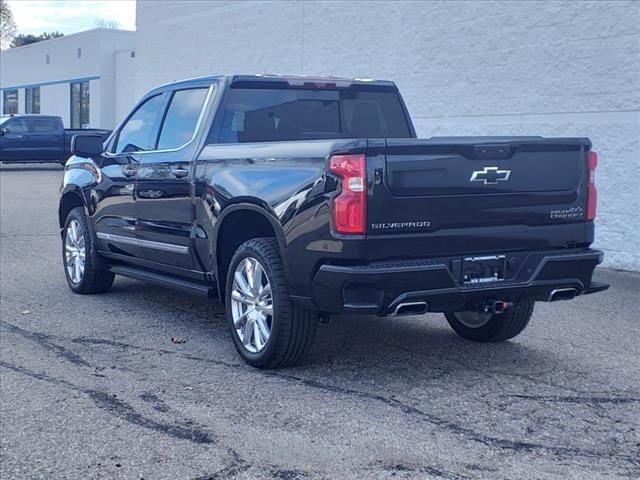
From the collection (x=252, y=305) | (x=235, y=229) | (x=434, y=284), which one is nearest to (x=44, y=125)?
(x=235, y=229)

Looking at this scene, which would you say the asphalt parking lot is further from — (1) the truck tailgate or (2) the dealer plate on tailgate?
(1) the truck tailgate

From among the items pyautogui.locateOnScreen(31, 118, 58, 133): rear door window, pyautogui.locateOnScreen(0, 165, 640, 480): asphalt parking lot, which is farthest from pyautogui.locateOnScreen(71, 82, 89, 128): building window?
pyautogui.locateOnScreen(0, 165, 640, 480): asphalt parking lot

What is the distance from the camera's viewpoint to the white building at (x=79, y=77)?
3544 centimetres

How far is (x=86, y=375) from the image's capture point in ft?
20.4

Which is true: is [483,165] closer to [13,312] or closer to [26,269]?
[13,312]

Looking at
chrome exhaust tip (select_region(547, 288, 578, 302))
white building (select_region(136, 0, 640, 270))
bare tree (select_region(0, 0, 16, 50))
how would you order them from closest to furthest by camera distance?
chrome exhaust tip (select_region(547, 288, 578, 302)) → white building (select_region(136, 0, 640, 270)) → bare tree (select_region(0, 0, 16, 50))

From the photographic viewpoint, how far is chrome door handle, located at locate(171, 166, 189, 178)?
23.5 feet

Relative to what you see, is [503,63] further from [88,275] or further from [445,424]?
[445,424]

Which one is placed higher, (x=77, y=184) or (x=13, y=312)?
(x=77, y=184)

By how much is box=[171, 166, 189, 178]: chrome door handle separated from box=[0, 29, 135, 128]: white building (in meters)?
27.2

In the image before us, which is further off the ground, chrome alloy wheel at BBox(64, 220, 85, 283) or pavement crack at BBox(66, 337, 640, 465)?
chrome alloy wheel at BBox(64, 220, 85, 283)

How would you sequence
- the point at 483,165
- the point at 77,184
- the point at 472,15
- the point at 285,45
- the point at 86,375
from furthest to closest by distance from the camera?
the point at 285,45
the point at 472,15
the point at 77,184
the point at 86,375
the point at 483,165

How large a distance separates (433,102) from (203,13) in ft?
31.1

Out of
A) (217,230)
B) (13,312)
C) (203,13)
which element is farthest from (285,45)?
(217,230)
